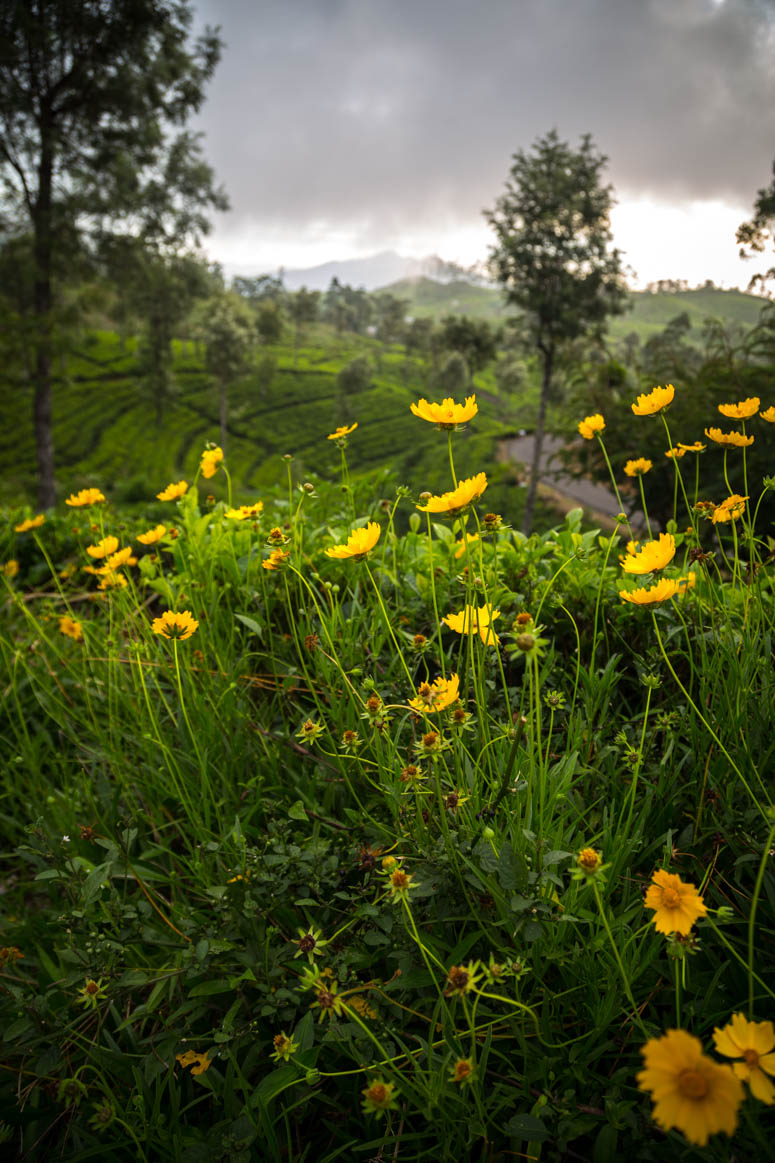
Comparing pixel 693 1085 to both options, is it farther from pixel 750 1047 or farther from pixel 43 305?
pixel 43 305

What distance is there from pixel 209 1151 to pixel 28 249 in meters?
16.1

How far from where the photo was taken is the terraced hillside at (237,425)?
31312 mm

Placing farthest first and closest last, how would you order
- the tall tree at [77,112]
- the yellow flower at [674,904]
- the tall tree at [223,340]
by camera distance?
the tall tree at [223,340] < the tall tree at [77,112] < the yellow flower at [674,904]

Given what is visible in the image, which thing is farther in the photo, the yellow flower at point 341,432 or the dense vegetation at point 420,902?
the yellow flower at point 341,432

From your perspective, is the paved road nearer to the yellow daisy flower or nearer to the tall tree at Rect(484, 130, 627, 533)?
the tall tree at Rect(484, 130, 627, 533)

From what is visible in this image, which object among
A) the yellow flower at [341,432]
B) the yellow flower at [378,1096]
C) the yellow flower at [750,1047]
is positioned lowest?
the yellow flower at [378,1096]

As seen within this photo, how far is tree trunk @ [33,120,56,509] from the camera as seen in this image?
11.5 meters

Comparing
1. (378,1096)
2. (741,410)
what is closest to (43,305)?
(741,410)

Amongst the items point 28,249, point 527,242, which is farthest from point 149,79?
point 527,242

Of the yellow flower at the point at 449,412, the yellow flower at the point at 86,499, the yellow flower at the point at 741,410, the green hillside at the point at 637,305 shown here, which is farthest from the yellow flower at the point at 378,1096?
the green hillside at the point at 637,305

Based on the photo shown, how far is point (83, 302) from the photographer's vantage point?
12867 millimetres

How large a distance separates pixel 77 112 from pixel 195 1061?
1630cm

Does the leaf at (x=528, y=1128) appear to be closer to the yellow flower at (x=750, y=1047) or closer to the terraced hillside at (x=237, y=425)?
the yellow flower at (x=750, y=1047)

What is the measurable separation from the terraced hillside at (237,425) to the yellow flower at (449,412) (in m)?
21.5
